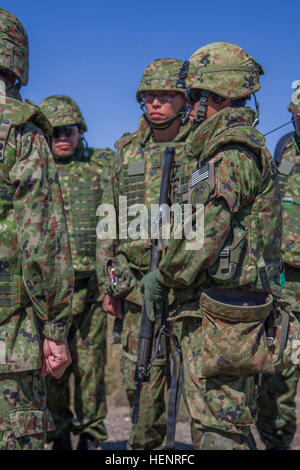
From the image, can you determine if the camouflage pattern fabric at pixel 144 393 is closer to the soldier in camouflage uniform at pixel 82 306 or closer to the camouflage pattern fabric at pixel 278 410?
the soldier in camouflage uniform at pixel 82 306

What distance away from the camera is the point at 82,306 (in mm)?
6016

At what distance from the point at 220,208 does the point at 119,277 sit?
167 cm

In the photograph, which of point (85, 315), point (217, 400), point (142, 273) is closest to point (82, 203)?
point (85, 315)

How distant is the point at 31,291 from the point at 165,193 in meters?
1.72

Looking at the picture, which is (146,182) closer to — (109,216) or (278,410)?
(109,216)

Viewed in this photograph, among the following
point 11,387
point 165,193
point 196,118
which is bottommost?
point 11,387

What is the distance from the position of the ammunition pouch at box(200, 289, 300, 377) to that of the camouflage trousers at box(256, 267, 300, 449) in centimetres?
173

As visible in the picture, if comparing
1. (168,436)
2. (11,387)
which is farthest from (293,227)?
(11,387)

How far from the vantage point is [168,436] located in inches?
161

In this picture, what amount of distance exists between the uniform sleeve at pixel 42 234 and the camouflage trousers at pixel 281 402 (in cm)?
284

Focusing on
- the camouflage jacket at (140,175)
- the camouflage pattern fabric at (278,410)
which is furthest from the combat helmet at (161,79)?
the camouflage pattern fabric at (278,410)

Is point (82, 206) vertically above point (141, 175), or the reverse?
point (141, 175)

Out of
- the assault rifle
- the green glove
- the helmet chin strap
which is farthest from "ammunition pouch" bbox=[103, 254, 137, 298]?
the helmet chin strap
